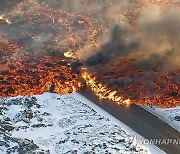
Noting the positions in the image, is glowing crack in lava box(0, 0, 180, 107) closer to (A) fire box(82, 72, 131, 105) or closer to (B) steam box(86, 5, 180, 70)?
(A) fire box(82, 72, 131, 105)

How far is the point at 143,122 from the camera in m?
41.4

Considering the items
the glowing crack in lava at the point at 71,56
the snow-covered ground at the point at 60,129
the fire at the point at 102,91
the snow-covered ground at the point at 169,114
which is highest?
the glowing crack in lava at the point at 71,56

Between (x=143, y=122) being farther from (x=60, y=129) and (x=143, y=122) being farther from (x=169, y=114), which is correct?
(x=60, y=129)

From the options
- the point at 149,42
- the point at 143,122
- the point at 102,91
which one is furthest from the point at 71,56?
the point at 143,122

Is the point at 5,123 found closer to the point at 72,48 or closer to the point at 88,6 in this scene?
the point at 72,48

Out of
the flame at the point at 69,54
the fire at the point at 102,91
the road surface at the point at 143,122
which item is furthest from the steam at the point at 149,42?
the road surface at the point at 143,122

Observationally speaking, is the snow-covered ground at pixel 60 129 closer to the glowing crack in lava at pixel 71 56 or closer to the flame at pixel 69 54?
the glowing crack in lava at pixel 71 56

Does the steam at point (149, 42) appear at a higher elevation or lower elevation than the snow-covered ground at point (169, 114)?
higher

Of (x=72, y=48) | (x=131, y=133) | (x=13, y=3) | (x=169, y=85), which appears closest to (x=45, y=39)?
(x=72, y=48)

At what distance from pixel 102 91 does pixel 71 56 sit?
12232mm

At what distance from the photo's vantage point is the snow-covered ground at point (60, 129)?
35.9m

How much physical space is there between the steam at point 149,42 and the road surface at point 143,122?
39.0 feet

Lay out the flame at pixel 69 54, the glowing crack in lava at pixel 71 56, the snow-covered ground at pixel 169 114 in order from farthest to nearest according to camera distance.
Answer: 1. the flame at pixel 69 54
2. the glowing crack in lava at pixel 71 56
3. the snow-covered ground at pixel 169 114

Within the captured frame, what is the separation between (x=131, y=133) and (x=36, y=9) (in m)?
45.9
